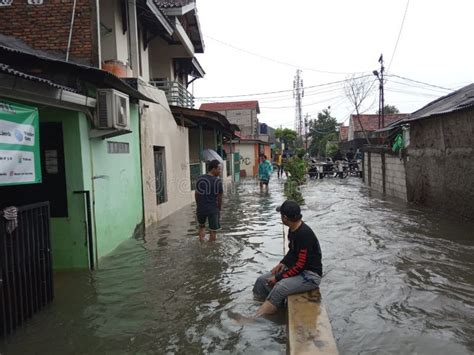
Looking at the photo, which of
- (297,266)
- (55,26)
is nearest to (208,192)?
(297,266)

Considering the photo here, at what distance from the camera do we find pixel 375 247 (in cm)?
814

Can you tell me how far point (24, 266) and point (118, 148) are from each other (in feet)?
14.0

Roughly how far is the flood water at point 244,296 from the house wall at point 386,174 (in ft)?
16.8

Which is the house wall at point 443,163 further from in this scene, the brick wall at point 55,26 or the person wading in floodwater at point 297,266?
the brick wall at point 55,26

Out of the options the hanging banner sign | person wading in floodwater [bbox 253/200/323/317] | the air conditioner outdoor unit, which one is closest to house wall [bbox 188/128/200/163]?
the air conditioner outdoor unit

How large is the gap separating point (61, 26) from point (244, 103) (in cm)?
3986

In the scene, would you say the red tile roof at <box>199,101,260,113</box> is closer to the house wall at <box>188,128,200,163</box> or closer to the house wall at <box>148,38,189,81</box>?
the house wall at <box>188,128,200,163</box>

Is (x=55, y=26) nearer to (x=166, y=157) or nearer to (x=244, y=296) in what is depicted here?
(x=166, y=157)

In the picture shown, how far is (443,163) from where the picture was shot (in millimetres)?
10969

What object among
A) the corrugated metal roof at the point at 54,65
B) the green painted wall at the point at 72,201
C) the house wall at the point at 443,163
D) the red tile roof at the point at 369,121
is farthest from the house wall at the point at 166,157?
the red tile roof at the point at 369,121

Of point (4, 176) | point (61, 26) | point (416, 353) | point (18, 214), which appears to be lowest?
point (416, 353)

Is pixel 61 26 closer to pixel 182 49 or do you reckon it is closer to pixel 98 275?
pixel 98 275

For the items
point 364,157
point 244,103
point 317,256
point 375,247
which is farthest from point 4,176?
point 244,103

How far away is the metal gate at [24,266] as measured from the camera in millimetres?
4125
